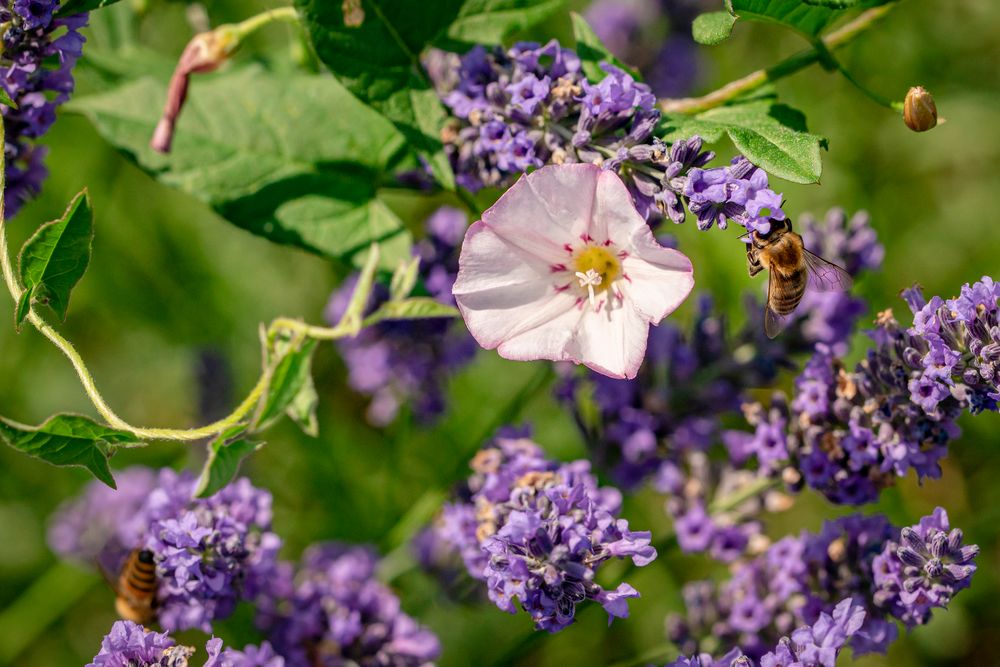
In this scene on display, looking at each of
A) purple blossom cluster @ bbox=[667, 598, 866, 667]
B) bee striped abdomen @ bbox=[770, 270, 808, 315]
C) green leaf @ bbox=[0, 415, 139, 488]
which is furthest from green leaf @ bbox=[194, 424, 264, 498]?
bee striped abdomen @ bbox=[770, 270, 808, 315]

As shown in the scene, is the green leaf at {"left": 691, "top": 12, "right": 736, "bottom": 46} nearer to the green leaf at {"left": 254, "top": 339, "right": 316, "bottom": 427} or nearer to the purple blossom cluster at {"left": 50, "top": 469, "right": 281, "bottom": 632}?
the green leaf at {"left": 254, "top": 339, "right": 316, "bottom": 427}

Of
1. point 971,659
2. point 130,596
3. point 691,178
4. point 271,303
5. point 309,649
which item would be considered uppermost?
point 691,178

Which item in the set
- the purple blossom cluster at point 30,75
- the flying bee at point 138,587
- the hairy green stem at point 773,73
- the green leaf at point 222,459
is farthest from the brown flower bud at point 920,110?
the flying bee at point 138,587

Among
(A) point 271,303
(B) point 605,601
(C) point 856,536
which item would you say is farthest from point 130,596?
(A) point 271,303

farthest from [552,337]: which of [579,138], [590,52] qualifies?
[590,52]

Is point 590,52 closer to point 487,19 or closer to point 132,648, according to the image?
point 487,19

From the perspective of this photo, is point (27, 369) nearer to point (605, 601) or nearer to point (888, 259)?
point (605, 601)

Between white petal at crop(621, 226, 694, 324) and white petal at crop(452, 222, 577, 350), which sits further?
white petal at crop(452, 222, 577, 350)
